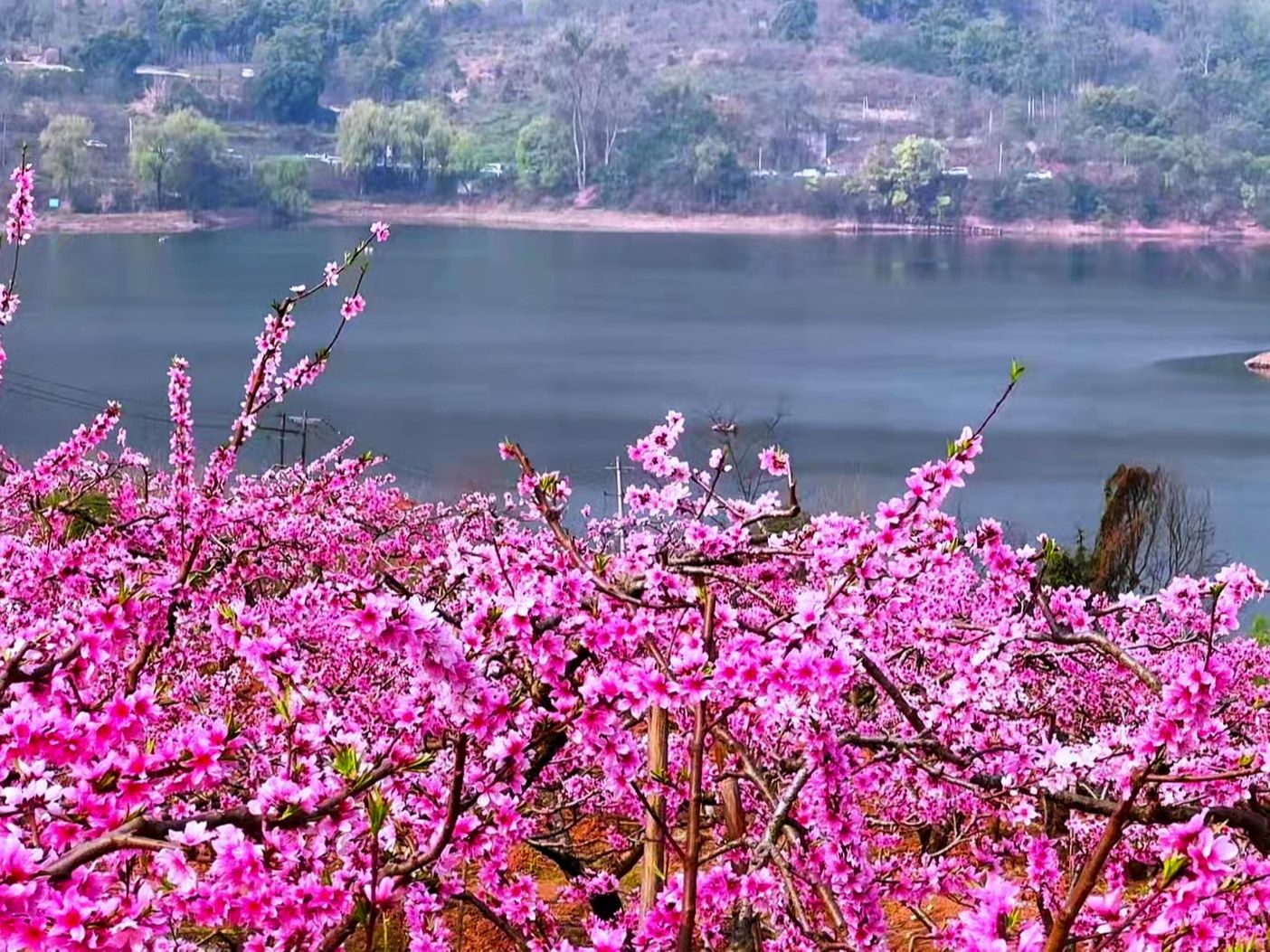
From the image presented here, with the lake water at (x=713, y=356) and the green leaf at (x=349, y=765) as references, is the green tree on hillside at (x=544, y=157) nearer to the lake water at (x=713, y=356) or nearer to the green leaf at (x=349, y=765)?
the lake water at (x=713, y=356)

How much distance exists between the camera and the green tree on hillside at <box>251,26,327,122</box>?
80.2 metres

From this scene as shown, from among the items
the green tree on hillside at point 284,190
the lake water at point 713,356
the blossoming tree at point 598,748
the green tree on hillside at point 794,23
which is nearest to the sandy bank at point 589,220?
the green tree on hillside at point 284,190

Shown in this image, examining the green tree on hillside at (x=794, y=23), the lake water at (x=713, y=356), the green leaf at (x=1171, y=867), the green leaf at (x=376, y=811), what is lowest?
the lake water at (x=713, y=356)

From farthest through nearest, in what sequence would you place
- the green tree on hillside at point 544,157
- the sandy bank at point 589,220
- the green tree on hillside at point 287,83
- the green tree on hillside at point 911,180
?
the green tree on hillside at point 287,83 → the green tree on hillside at point 544,157 → the sandy bank at point 589,220 → the green tree on hillside at point 911,180

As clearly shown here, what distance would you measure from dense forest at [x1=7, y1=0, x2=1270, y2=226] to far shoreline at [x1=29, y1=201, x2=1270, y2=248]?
71cm

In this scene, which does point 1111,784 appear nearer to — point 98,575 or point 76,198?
point 98,575

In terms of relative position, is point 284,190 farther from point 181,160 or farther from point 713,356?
point 713,356

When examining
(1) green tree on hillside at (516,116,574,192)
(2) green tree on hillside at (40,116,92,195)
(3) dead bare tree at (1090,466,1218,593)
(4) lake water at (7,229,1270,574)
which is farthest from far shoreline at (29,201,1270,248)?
(3) dead bare tree at (1090,466,1218,593)

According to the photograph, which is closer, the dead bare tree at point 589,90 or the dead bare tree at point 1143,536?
the dead bare tree at point 1143,536

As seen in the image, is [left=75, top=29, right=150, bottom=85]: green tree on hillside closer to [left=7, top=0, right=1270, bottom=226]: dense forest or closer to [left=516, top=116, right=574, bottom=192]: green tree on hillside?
[left=7, top=0, right=1270, bottom=226]: dense forest

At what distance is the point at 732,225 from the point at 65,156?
2730 centimetres

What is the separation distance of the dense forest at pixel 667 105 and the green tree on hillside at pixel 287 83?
0.13 meters

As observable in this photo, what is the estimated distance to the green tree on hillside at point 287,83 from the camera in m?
80.2

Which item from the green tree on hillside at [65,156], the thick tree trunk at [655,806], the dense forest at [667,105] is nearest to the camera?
the thick tree trunk at [655,806]
